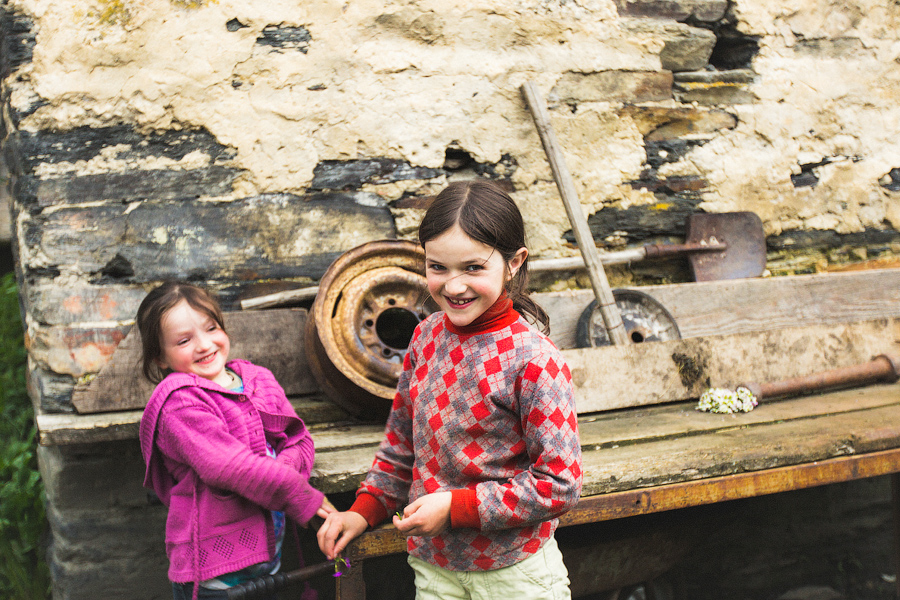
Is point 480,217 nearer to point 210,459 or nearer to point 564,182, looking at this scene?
point 210,459

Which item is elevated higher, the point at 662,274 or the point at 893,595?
the point at 662,274

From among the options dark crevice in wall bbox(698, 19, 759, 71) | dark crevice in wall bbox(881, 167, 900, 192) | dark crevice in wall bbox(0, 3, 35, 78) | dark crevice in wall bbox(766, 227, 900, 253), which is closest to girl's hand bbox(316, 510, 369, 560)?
dark crevice in wall bbox(0, 3, 35, 78)

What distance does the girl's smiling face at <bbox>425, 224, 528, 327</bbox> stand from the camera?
3.87 feet

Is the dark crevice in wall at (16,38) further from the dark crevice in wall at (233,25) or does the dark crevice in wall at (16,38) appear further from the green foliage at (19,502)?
the green foliage at (19,502)

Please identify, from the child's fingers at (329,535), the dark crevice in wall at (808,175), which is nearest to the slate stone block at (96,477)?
the child's fingers at (329,535)

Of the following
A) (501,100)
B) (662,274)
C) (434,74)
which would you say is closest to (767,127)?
(662,274)

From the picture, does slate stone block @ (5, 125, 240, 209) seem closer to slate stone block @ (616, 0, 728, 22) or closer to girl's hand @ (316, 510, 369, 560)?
girl's hand @ (316, 510, 369, 560)

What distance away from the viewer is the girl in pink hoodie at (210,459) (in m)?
1.50

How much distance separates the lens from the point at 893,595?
125 inches

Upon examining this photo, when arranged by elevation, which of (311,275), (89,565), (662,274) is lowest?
(89,565)

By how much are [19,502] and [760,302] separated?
11.4ft

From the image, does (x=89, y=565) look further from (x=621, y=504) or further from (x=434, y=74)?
(x=434, y=74)

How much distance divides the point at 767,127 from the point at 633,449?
217 centimetres

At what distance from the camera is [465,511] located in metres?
1.14
